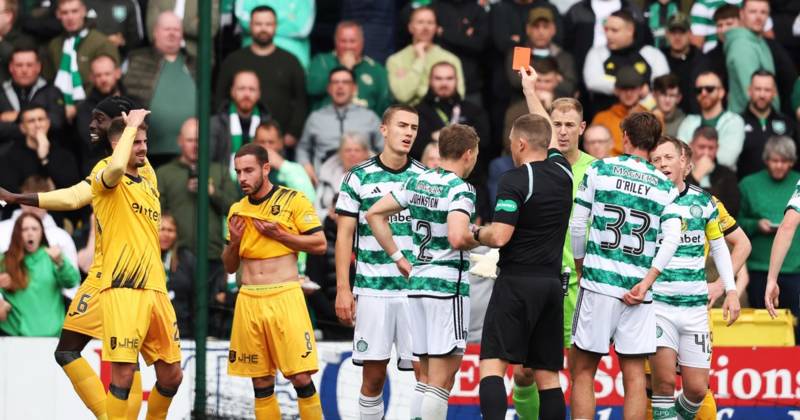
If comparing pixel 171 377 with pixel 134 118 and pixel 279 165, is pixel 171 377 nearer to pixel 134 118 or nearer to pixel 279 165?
pixel 134 118

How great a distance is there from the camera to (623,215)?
9539 millimetres

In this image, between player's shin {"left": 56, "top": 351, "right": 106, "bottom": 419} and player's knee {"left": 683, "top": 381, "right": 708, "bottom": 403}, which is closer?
player's shin {"left": 56, "top": 351, "right": 106, "bottom": 419}

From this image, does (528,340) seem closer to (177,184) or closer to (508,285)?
(508,285)

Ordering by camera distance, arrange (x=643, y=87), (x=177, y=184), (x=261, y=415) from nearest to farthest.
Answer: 1. (x=261, y=415)
2. (x=177, y=184)
3. (x=643, y=87)

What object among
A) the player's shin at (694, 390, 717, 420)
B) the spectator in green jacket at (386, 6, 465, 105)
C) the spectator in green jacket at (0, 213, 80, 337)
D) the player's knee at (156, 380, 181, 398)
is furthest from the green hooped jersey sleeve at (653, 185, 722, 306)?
the spectator in green jacket at (0, 213, 80, 337)

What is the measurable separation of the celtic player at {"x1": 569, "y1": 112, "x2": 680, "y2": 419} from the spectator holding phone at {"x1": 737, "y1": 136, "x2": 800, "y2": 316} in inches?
161

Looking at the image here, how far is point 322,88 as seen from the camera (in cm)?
1492

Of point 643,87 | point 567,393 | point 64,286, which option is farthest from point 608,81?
point 64,286

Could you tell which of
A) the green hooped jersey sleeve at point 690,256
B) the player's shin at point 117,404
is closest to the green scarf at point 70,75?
the player's shin at point 117,404

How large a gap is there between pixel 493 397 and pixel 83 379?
9.58 ft

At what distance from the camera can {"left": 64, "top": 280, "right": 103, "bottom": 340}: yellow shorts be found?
32.8ft

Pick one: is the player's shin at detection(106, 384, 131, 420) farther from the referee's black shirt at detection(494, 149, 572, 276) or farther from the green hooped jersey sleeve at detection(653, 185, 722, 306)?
the green hooped jersey sleeve at detection(653, 185, 722, 306)

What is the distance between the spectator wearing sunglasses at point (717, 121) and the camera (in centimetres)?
1434

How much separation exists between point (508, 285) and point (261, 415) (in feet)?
7.36
